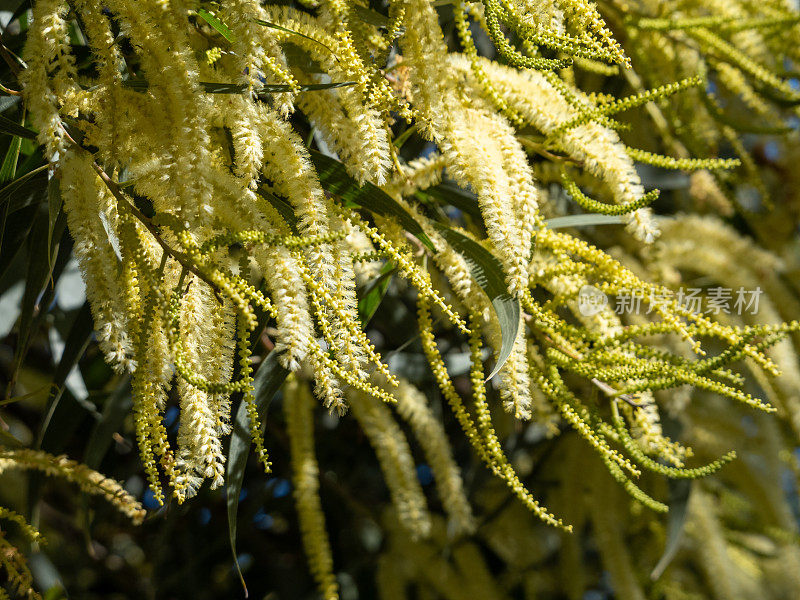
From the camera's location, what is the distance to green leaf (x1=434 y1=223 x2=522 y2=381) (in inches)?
31.1

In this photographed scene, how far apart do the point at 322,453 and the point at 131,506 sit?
1.06 meters

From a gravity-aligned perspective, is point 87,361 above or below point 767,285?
above

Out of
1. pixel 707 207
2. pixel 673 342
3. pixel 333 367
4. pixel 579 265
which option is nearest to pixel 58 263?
pixel 333 367

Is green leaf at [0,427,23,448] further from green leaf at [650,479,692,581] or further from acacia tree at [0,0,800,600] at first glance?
green leaf at [650,479,692,581]

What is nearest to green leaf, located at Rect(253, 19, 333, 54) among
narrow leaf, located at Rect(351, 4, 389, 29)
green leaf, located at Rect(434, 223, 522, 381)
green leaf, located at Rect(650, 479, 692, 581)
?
narrow leaf, located at Rect(351, 4, 389, 29)

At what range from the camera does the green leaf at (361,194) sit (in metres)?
0.84

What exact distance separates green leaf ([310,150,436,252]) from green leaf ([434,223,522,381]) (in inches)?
1.6

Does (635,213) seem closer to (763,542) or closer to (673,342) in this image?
(673,342)

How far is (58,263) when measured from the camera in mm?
1015

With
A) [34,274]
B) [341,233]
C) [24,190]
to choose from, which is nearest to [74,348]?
[34,274]

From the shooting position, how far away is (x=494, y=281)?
0.84 metres

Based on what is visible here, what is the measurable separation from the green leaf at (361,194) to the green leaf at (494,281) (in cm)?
4

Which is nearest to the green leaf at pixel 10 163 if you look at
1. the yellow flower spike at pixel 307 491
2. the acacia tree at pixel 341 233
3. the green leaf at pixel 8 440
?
the acacia tree at pixel 341 233

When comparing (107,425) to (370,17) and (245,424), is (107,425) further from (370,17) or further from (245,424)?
(370,17)
